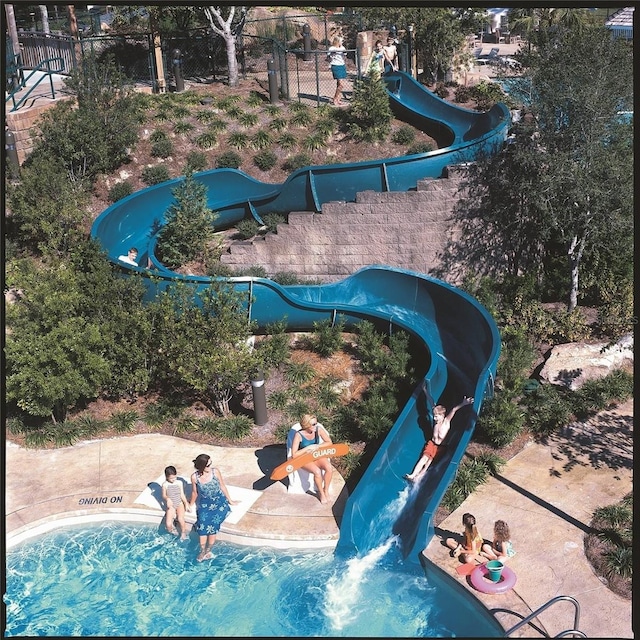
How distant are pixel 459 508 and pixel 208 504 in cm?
388

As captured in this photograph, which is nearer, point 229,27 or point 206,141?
point 206,141

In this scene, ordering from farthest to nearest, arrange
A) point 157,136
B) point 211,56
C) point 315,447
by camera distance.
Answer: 1. point 211,56
2. point 157,136
3. point 315,447

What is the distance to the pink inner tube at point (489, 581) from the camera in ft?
34.0

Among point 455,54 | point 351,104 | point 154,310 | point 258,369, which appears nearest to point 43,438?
point 154,310

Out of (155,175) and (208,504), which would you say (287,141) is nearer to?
(155,175)

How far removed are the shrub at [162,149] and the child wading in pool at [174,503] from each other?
15043 mm

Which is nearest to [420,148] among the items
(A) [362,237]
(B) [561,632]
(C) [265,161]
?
(C) [265,161]

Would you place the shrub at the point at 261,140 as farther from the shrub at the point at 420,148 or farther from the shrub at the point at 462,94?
the shrub at the point at 462,94

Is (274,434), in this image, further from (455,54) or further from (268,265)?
(455,54)

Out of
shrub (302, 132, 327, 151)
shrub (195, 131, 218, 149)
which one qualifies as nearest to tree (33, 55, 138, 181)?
shrub (195, 131, 218, 149)

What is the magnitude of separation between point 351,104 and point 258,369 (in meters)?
13.4

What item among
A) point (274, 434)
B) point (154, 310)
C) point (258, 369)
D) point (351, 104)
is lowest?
point (274, 434)

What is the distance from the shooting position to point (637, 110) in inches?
508

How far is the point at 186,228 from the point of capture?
19672 mm
